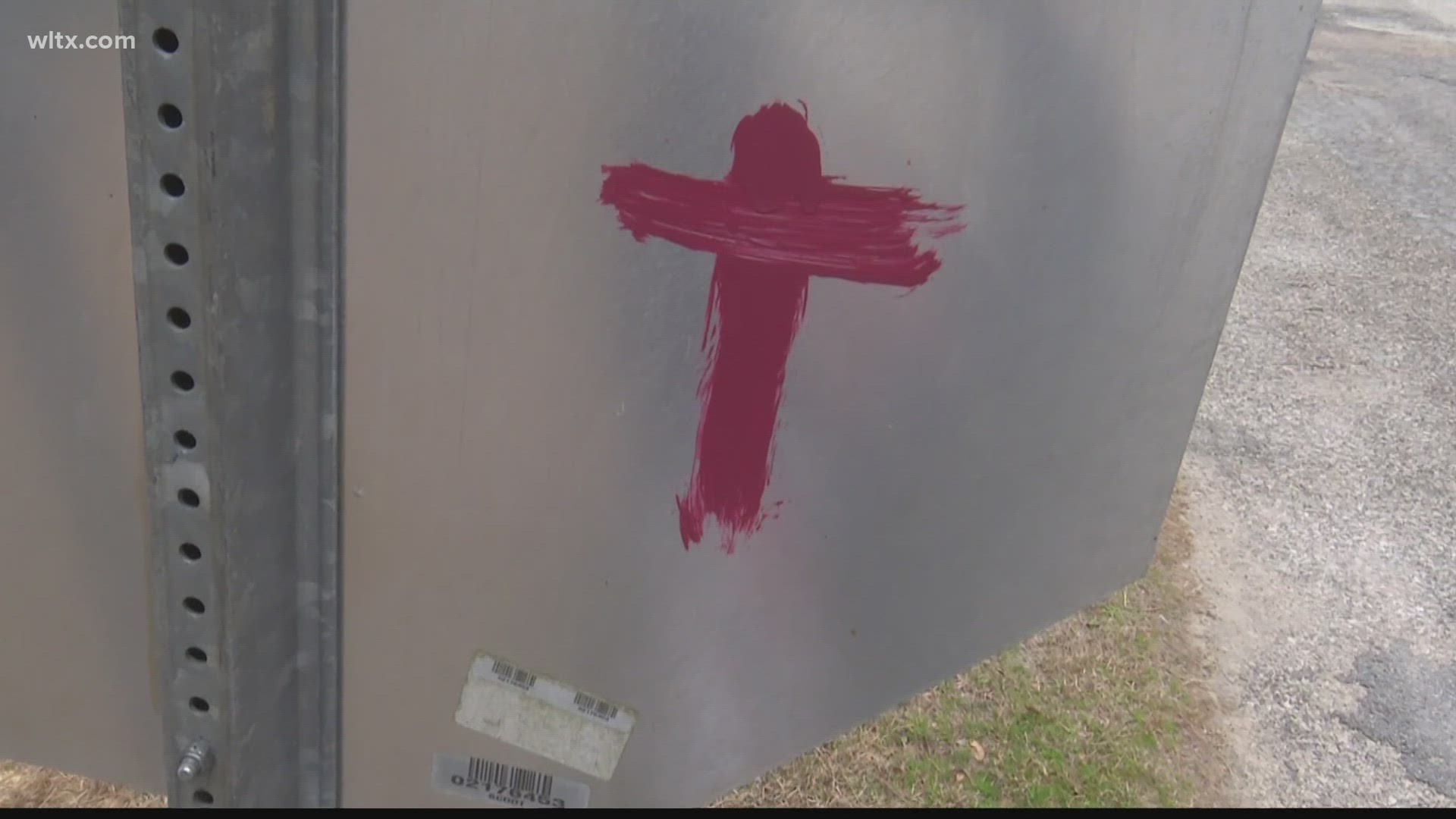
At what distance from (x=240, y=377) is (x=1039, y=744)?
164cm

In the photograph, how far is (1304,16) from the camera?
651mm

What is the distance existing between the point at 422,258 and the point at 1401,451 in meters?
3.03

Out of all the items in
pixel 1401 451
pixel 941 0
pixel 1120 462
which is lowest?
pixel 1401 451

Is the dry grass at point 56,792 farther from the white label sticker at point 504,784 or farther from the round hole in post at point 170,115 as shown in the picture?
the round hole in post at point 170,115

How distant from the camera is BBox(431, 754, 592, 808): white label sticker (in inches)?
29.6

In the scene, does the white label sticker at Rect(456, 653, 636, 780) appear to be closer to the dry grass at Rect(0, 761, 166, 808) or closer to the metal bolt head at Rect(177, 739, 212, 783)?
the metal bolt head at Rect(177, 739, 212, 783)

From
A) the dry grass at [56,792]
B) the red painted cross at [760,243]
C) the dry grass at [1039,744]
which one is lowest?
the dry grass at [56,792]

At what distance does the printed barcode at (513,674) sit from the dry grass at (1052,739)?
42.2 inches

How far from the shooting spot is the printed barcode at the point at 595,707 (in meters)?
0.74

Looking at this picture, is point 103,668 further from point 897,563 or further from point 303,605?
point 897,563

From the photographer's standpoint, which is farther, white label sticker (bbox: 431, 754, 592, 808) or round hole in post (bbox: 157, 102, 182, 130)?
white label sticker (bbox: 431, 754, 592, 808)

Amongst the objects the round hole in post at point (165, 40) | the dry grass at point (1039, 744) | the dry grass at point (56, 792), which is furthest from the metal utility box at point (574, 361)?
the dry grass at point (1039, 744)

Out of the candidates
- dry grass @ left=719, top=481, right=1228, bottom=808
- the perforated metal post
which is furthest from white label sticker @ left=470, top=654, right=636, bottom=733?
dry grass @ left=719, top=481, right=1228, bottom=808

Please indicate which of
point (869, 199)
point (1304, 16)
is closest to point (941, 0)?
point (869, 199)
